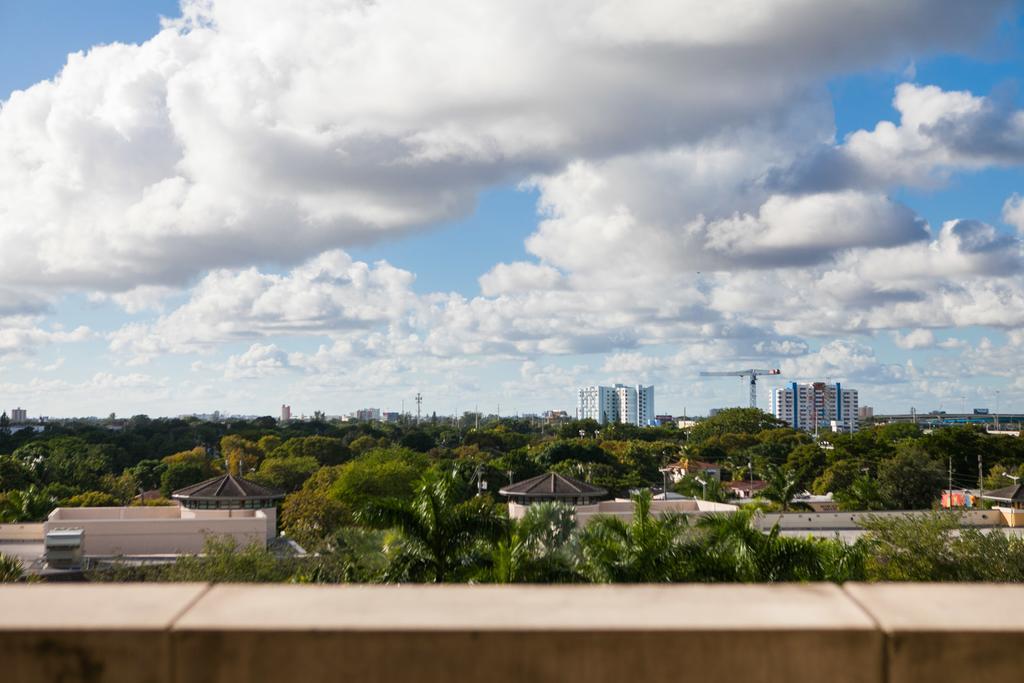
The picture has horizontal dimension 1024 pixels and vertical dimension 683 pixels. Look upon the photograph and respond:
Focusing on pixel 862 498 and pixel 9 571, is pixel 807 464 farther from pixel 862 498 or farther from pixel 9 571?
pixel 9 571

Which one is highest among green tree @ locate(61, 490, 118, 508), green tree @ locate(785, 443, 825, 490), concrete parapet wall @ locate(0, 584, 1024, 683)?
concrete parapet wall @ locate(0, 584, 1024, 683)

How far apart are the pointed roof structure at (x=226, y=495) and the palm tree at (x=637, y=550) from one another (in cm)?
2923

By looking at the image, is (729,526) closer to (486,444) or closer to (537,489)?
(537,489)

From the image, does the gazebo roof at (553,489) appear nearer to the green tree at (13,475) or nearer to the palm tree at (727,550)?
the palm tree at (727,550)

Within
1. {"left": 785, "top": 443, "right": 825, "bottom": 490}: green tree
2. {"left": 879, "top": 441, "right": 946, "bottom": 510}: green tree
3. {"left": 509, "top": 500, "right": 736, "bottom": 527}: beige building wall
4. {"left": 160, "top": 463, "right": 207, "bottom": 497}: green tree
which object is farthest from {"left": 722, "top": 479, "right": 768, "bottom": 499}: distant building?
{"left": 160, "top": 463, "right": 207, "bottom": 497}: green tree

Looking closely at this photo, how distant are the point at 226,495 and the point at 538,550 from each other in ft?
97.0

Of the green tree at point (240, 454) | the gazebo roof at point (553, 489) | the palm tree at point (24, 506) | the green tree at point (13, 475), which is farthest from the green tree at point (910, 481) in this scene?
the green tree at point (13, 475)

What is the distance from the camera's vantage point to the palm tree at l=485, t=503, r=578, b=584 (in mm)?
15695

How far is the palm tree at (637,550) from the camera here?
15.8 meters

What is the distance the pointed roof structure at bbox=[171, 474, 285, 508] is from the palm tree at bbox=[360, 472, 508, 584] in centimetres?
2738

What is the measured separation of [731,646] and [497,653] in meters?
0.64

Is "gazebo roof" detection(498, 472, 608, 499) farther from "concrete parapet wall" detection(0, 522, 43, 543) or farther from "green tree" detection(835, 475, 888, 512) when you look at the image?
"green tree" detection(835, 475, 888, 512)

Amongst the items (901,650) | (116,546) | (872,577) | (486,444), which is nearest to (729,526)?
(872,577)

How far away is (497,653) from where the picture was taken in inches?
103
